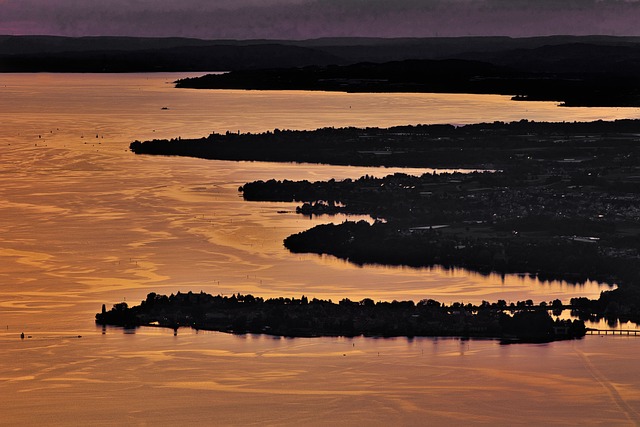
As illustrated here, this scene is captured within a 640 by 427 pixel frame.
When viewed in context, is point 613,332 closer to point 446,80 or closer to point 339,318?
point 339,318

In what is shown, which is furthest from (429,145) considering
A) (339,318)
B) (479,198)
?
(339,318)

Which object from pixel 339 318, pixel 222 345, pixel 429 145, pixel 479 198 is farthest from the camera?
pixel 429 145

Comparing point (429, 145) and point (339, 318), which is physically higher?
point (429, 145)

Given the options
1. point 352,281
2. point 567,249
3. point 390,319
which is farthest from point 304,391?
point 567,249

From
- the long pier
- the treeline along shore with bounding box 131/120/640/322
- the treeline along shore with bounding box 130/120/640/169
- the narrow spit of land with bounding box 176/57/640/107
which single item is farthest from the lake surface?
the narrow spit of land with bounding box 176/57/640/107

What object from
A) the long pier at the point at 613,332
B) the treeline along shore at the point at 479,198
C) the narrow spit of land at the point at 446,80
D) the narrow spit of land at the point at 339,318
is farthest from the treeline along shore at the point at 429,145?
the narrow spit of land at the point at 446,80
